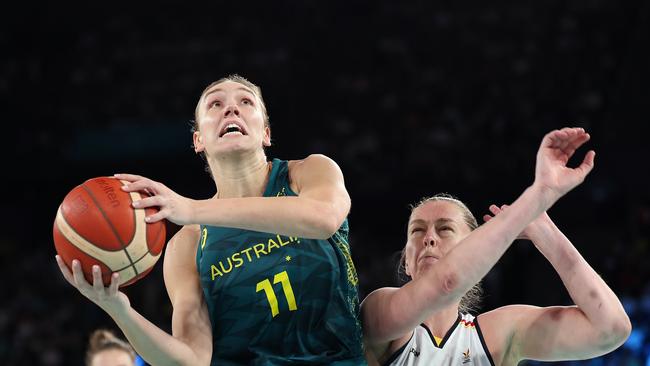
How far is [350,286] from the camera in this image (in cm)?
395

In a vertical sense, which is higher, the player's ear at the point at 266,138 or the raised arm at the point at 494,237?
the player's ear at the point at 266,138

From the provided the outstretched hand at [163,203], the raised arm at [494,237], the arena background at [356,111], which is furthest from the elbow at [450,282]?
the arena background at [356,111]

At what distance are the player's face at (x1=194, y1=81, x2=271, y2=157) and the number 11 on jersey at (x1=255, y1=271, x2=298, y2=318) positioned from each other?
0.59 metres

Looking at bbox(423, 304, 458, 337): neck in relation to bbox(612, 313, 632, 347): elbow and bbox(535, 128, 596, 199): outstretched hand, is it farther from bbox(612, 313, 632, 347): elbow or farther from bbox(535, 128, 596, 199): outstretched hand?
bbox(535, 128, 596, 199): outstretched hand

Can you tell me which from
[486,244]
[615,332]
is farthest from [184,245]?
[615,332]

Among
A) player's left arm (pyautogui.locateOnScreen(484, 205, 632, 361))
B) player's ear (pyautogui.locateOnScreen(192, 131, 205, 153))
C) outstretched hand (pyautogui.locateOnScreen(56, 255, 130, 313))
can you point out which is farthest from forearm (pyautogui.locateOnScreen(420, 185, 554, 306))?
outstretched hand (pyautogui.locateOnScreen(56, 255, 130, 313))

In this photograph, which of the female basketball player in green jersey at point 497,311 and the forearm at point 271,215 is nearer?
the forearm at point 271,215

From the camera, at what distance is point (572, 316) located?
3.99 metres

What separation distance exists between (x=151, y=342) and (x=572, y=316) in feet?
6.49

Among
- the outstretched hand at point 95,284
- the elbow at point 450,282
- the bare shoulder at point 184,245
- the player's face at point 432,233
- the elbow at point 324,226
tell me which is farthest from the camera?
the player's face at point 432,233

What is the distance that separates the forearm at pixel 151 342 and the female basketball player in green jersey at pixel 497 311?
972 mm

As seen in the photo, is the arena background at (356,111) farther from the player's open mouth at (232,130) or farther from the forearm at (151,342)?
the forearm at (151,342)

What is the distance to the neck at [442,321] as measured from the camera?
14.1 feet

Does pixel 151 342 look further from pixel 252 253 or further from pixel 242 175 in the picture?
pixel 242 175
